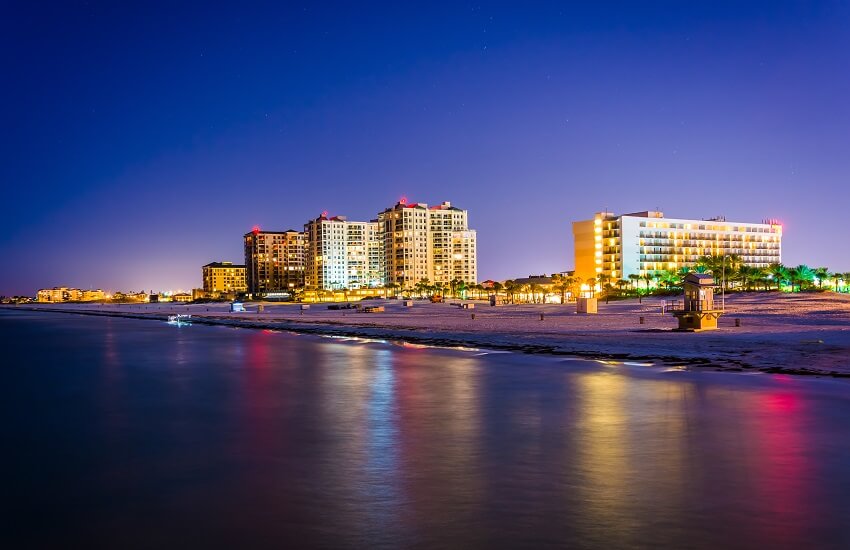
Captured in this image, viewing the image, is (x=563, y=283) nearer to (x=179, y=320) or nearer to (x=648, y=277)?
(x=648, y=277)

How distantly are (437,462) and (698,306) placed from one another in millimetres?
32965

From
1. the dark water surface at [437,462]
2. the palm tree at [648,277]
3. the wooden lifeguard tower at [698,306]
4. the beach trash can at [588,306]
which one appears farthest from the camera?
the palm tree at [648,277]

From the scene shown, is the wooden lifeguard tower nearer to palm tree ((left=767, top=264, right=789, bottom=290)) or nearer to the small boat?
the small boat

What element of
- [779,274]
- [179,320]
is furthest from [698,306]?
[779,274]

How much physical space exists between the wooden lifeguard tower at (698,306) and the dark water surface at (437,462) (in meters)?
19.4

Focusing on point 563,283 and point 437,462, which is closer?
point 437,462

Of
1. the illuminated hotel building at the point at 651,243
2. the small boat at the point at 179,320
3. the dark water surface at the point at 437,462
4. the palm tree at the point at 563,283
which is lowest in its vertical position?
the small boat at the point at 179,320

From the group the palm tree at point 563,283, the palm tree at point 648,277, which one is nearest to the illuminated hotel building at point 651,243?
the palm tree at point 648,277

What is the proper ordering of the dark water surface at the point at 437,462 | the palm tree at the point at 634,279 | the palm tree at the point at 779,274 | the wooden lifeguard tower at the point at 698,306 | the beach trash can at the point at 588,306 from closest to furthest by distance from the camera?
1. the dark water surface at the point at 437,462
2. the wooden lifeguard tower at the point at 698,306
3. the beach trash can at the point at 588,306
4. the palm tree at the point at 779,274
5. the palm tree at the point at 634,279

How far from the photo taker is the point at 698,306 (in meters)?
39.3

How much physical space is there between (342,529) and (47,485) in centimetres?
518

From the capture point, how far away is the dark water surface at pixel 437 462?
7254 millimetres

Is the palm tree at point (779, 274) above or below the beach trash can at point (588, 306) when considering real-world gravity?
above

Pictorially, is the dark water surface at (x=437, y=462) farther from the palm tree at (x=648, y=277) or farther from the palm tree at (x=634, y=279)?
the palm tree at (x=648, y=277)
